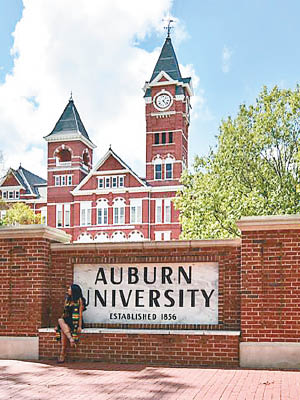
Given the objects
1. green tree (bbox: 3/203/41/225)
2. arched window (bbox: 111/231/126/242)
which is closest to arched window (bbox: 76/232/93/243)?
arched window (bbox: 111/231/126/242)

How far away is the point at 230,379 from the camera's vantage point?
8516mm

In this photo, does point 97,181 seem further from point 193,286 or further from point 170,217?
point 193,286

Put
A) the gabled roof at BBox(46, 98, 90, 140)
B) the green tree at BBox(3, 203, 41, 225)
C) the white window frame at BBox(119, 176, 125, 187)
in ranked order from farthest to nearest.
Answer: the gabled roof at BBox(46, 98, 90, 140)
the white window frame at BBox(119, 176, 125, 187)
the green tree at BBox(3, 203, 41, 225)

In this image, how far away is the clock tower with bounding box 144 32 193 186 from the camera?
57.0 m

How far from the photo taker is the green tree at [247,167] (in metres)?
26.5

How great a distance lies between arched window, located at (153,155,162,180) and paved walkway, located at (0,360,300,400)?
47.2 m

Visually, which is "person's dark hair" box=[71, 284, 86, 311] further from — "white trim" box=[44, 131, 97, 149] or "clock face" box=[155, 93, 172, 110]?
"white trim" box=[44, 131, 97, 149]

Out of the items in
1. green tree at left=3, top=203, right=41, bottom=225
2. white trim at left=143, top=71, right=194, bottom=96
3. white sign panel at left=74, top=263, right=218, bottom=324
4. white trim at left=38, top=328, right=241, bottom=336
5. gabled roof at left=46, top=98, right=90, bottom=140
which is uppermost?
white trim at left=143, top=71, right=194, bottom=96

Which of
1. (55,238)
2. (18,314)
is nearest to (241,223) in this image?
(55,238)

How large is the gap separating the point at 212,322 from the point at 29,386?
3.73 m

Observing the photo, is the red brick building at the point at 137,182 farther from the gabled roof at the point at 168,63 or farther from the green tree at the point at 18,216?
the green tree at the point at 18,216

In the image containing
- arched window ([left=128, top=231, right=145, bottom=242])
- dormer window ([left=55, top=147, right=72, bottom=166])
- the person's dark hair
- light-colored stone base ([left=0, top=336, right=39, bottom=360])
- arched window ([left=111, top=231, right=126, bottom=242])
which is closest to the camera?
the person's dark hair

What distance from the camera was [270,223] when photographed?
9727 mm

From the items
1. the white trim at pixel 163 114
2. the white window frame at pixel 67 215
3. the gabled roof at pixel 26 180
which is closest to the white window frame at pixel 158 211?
the white trim at pixel 163 114
